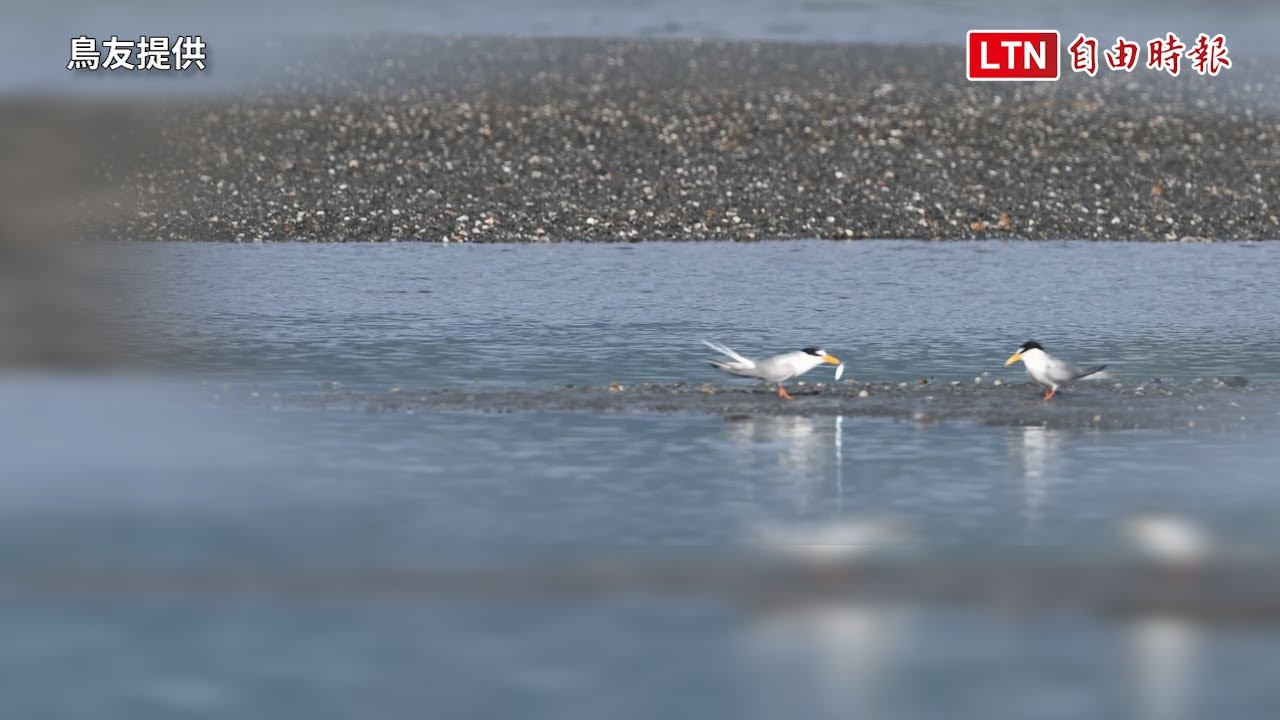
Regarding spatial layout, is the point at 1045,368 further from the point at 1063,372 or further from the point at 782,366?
the point at 782,366

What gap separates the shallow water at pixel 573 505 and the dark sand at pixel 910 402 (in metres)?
0.64

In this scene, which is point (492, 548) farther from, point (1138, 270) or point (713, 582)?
point (1138, 270)

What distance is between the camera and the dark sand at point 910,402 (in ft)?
83.0

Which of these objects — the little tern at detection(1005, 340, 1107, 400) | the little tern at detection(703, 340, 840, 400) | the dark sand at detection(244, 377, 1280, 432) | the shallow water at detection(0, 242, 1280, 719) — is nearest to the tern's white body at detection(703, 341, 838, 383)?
the little tern at detection(703, 340, 840, 400)

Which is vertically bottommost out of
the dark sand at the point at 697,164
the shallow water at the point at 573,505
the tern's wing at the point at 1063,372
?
the shallow water at the point at 573,505

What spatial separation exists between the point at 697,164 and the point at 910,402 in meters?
31.6

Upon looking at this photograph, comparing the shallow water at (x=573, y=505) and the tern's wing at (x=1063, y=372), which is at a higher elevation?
the tern's wing at (x=1063, y=372)

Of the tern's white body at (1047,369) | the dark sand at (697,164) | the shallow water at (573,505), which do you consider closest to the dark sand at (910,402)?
the tern's white body at (1047,369)

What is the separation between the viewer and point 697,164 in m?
57.4

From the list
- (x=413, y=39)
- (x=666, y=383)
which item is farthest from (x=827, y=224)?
(x=413, y=39)

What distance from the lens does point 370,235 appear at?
51.6m

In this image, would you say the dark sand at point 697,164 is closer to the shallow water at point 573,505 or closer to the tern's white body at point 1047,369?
the shallow water at point 573,505

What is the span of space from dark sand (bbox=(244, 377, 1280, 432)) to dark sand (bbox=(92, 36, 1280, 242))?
2390 centimetres

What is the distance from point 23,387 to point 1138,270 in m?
26.0
